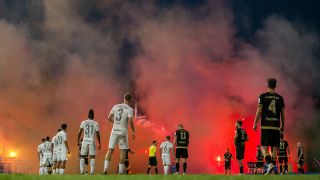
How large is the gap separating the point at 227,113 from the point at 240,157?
28.8 metres

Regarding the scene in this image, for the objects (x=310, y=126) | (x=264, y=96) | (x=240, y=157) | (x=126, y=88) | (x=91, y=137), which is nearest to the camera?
(x=264, y=96)

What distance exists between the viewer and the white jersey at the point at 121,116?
18156mm

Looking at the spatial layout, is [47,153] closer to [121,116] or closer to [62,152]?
[62,152]

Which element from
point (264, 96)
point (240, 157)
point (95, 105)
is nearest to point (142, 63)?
point (95, 105)

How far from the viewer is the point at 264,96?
52.4 ft

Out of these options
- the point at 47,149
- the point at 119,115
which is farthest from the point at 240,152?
the point at 47,149

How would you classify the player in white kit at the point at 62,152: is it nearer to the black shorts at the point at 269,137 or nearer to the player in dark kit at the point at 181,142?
the player in dark kit at the point at 181,142

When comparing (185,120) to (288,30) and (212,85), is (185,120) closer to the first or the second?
(212,85)

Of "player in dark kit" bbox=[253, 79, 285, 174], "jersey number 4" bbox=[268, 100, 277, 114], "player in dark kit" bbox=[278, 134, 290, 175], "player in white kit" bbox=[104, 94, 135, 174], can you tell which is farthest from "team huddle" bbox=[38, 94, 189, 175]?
"player in dark kit" bbox=[278, 134, 290, 175]

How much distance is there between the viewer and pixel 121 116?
18234 mm

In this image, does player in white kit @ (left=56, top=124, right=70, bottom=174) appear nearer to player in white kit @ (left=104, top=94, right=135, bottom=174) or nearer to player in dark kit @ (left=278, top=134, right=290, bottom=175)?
player in white kit @ (left=104, top=94, right=135, bottom=174)

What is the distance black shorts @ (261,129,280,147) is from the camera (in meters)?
15.9

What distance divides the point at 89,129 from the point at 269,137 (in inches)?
364

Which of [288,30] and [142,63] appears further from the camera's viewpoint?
[142,63]
